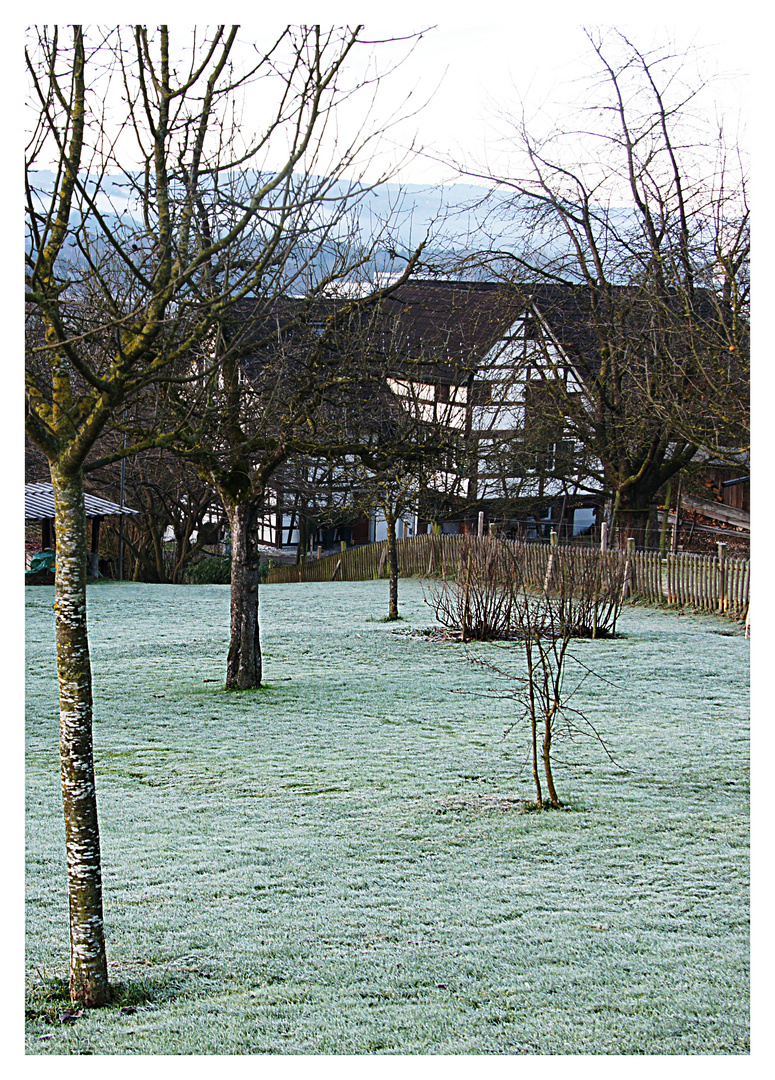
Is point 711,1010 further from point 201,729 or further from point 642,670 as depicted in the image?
point 642,670

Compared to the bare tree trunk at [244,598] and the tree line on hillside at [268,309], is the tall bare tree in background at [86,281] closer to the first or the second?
the tree line on hillside at [268,309]

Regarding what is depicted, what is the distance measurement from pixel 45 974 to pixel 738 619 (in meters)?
10.1

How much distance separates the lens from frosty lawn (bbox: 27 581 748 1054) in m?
2.62

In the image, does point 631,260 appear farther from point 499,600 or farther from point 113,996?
point 113,996

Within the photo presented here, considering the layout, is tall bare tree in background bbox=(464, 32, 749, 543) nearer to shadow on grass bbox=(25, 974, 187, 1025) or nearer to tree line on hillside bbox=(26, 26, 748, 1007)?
tree line on hillside bbox=(26, 26, 748, 1007)

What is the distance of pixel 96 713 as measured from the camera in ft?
23.1

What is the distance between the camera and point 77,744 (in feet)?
8.48

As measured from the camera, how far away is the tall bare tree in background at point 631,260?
392 inches

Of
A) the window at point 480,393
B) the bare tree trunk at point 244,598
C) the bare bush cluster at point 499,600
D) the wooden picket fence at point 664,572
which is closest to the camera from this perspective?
the bare tree trunk at point 244,598

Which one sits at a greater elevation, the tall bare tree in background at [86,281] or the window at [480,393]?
the window at [480,393]

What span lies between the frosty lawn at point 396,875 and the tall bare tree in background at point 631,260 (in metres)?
4.22

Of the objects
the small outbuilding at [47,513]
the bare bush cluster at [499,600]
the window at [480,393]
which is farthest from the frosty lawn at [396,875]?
the small outbuilding at [47,513]

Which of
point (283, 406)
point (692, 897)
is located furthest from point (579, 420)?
point (692, 897)

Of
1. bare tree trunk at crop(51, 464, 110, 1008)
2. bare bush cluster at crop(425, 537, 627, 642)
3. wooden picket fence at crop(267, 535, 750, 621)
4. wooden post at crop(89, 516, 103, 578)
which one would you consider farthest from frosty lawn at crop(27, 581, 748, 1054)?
wooden post at crop(89, 516, 103, 578)
